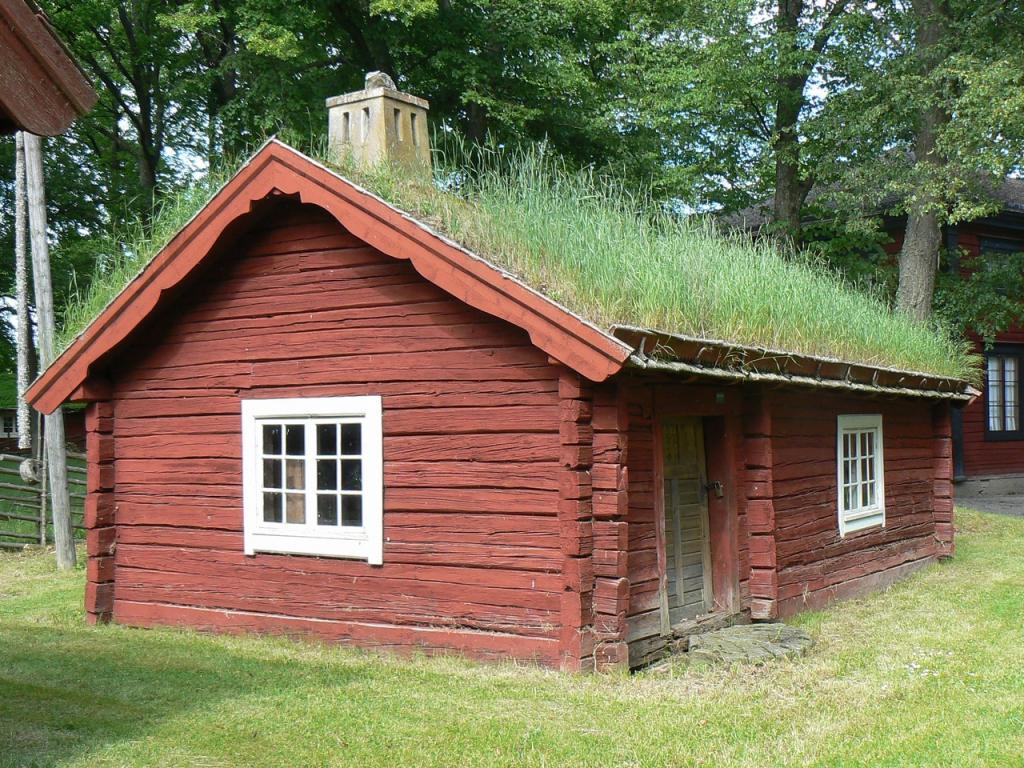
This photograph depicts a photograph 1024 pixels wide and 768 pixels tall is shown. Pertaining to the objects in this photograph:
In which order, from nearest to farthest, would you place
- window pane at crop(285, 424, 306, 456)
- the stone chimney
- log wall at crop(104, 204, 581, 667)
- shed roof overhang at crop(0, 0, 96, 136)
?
shed roof overhang at crop(0, 0, 96, 136), log wall at crop(104, 204, 581, 667), window pane at crop(285, 424, 306, 456), the stone chimney

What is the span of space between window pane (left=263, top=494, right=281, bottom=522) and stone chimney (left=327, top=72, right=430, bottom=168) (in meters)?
3.30

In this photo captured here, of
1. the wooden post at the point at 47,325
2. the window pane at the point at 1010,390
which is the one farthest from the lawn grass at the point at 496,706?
the window pane at the point at 1010,390

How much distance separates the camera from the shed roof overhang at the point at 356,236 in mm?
7594

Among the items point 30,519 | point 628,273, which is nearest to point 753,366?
point 628,273

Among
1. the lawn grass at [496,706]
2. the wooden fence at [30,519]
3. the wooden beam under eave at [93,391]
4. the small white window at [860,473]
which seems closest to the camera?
the lawn grass at [496,706]

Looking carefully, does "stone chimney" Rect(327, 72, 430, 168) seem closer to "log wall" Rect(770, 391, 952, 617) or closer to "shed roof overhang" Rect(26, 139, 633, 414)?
"shed roof overhang" Rect(26, 139, 633, 414)

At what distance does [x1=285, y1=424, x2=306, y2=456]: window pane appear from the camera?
31.1 feet

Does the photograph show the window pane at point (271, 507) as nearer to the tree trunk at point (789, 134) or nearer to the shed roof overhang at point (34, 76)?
the shed roof overhang at point (34, 76)

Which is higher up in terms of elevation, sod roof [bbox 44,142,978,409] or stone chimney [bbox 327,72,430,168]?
stone chimney [bbox 327,72,430,168]

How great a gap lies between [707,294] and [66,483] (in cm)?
1019

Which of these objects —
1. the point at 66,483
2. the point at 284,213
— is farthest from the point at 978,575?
the point at 66,483

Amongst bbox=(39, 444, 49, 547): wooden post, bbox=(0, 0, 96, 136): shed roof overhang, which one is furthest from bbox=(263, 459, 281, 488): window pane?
bbox=(39, 444, 49, 547): wooden post

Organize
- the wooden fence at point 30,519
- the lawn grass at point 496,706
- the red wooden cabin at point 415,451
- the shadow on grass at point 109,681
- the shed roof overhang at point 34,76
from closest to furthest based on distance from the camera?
the shed roof overhang at point 34,76
the lawn grass at point 496,706
the shadow on grass at point 109,681
the red wooden cabin at point 415,451
the wooden fence at point 30,519

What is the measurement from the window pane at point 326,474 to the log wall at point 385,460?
0.59m
